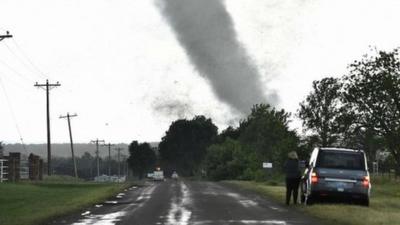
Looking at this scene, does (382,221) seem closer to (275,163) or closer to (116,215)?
(116,215)

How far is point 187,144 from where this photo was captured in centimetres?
16025

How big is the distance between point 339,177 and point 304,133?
57208 mm

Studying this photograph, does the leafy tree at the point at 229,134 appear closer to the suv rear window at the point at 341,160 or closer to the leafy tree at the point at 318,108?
the leafy tree at the point at 318,108

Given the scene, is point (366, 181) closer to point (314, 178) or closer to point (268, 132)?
point (314, 178)

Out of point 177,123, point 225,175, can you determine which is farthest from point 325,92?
point 177,123

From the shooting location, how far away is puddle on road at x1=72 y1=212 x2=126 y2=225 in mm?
18005

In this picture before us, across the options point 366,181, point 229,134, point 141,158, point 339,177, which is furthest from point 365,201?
point 141,158

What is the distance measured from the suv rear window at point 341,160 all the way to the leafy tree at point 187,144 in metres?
135

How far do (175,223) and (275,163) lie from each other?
6710 cm

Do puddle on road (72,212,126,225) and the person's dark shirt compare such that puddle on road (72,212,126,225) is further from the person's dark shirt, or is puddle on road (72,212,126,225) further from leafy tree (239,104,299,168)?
leafy tree (239,104,299,168)

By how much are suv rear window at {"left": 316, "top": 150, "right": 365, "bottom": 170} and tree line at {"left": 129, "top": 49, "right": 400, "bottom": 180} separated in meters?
22.9

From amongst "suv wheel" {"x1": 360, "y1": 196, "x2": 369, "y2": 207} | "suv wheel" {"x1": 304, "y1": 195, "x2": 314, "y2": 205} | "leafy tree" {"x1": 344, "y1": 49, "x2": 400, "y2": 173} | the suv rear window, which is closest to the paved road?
"suv wheel" {"x1": 304, "y1": 195, "x2": 314, "y2": 205}

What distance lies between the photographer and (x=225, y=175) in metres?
103

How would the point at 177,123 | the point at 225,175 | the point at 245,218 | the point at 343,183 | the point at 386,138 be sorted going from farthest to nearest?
the point at 177,123 → the point at 225,175 → the point at 386,138 → the point at 343,183 → the point at 245,218
